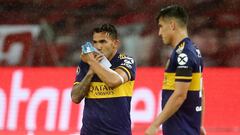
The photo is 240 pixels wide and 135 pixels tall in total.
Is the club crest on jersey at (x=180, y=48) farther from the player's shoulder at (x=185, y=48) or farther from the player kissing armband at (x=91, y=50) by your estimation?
the player kissing armband at (x=91, y=50)

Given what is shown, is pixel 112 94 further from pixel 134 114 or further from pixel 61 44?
pixel 61 44

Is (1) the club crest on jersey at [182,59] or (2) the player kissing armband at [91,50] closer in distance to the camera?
(1) the club crest on jersey at [182,59]

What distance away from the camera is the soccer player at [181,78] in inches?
214

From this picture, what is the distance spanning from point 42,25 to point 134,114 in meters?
2.41

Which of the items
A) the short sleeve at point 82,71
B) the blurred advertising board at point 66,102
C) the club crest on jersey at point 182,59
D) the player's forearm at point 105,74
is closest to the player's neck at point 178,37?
the club crest on jersey at point 182,59

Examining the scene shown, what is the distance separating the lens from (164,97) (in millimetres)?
5609

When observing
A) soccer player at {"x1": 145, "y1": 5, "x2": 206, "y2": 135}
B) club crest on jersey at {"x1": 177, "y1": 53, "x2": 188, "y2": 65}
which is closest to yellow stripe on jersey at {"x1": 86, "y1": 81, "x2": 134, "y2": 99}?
soccer player at {"x1": 145, "y1": 5, "x2": 206, "y2": 135}

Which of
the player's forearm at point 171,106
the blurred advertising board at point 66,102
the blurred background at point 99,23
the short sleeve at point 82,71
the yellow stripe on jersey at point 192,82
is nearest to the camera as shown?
the player's forearm at point 171,106

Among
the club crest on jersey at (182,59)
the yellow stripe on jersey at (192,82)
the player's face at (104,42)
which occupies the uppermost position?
the player's face at (104,42)

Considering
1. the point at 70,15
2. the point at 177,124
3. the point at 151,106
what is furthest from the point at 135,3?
the point at 177,124

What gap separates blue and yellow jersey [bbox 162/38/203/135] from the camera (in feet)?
17.9

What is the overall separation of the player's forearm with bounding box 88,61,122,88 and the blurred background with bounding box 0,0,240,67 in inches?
190

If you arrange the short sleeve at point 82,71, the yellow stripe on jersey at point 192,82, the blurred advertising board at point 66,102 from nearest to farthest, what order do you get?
1. the yellow stripe on jersey at point 192,82
2. the short sleeve at point 82,71
3. the blurred advertising board at point 66,102

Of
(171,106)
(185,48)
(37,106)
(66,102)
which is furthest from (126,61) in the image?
(37,106)
